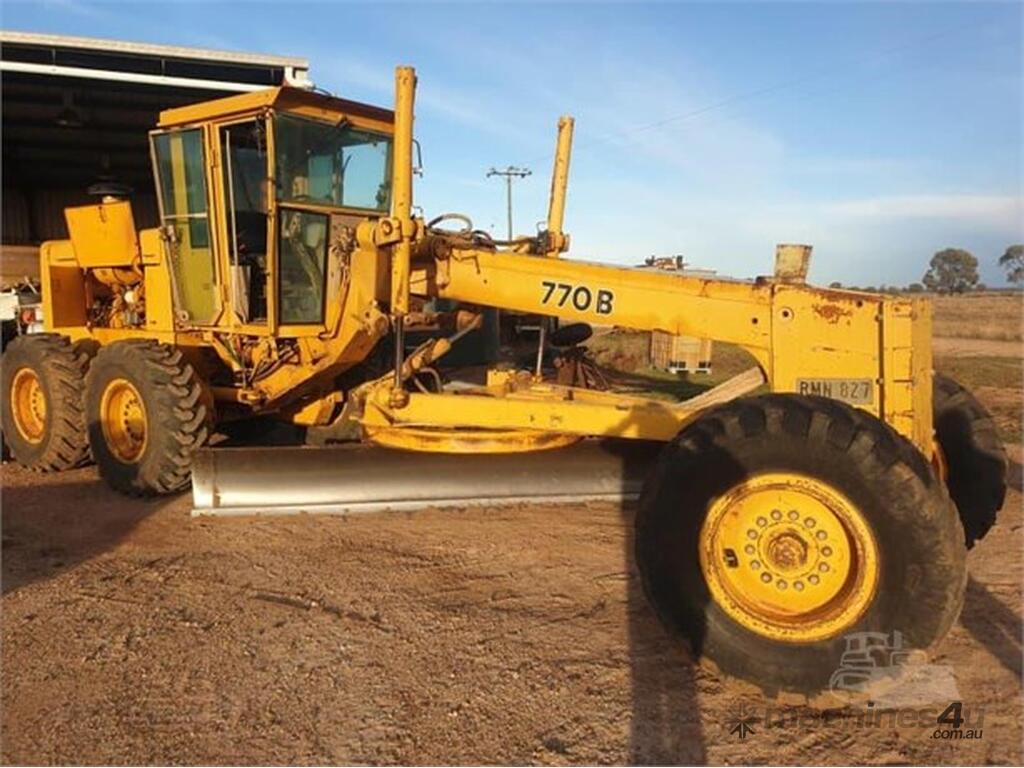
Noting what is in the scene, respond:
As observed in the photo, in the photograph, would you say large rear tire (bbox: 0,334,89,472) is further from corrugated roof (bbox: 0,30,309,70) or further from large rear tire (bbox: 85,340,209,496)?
corrugated roof (bbox: 0,30,309,70)

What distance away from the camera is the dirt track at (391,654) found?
2975 millimetres

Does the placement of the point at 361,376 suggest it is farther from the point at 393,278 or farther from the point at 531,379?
the point at 393,278

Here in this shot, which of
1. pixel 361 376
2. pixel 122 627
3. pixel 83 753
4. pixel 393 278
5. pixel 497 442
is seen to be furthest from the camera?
pixel 361 376

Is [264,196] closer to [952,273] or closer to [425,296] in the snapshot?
[425,296]

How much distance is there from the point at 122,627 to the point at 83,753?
43.6 inches

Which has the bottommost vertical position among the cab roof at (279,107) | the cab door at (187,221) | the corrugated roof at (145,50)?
the cab door at (187,221)

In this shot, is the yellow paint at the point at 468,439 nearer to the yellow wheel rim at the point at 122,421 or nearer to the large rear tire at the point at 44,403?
the yellow wheel rim at the point at 122,421

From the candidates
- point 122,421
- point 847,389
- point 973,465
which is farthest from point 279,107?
point 973,465

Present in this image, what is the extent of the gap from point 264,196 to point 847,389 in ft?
14.6

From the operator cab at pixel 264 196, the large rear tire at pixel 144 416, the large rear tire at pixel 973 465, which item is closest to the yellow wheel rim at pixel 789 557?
the large rear tire at pixel 973 465

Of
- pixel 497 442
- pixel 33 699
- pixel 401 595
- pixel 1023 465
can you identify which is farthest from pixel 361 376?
pixel 1023 465

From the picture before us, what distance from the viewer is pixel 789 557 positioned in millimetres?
3424

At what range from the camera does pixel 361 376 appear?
7156 mm

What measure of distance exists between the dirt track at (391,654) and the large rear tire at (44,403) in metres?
1.74
